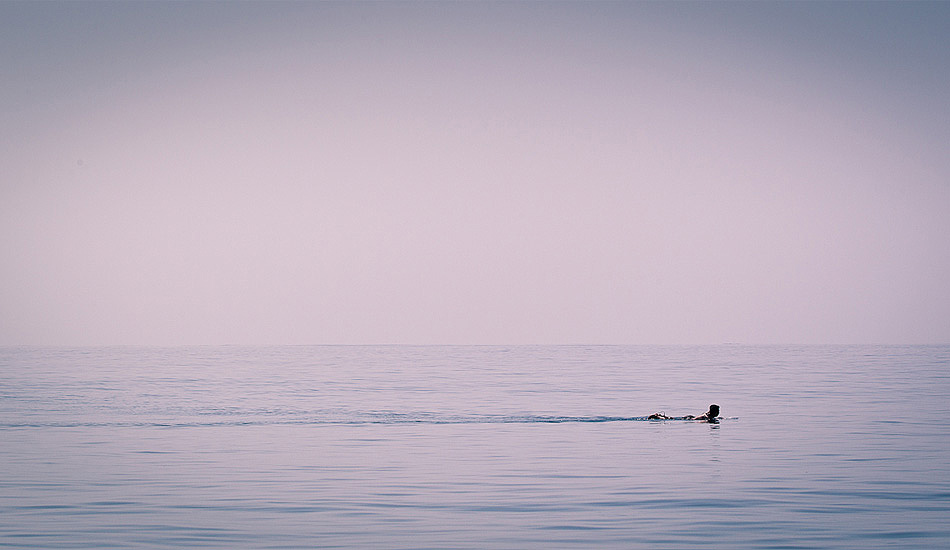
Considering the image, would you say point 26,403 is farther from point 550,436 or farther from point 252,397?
point 550,436

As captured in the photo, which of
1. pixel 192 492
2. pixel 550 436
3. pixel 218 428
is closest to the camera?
pixel 192 492

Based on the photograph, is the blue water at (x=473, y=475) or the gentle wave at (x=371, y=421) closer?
the blue water at (x=473, y=475)

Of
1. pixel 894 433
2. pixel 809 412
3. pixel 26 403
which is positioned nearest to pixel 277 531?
pixel 894 433

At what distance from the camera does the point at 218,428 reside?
38.7m

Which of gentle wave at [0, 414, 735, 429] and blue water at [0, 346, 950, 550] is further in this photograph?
gentle wave at [0, 414, 735, 429]

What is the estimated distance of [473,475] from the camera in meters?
26.1

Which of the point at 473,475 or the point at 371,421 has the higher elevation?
the point at 371,421

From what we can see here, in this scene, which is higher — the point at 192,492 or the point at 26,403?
the point at 26,403

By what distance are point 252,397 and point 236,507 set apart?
122 ft

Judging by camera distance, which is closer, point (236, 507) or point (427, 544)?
point (427, 544)

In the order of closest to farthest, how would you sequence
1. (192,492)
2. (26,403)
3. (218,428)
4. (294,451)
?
1. (192,492)
2. (294,451)
3. (218,428)
4. (26,403)

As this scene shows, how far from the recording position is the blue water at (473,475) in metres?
19.1

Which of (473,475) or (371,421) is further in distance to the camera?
(371,421)

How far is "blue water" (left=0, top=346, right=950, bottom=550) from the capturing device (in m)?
19.1
